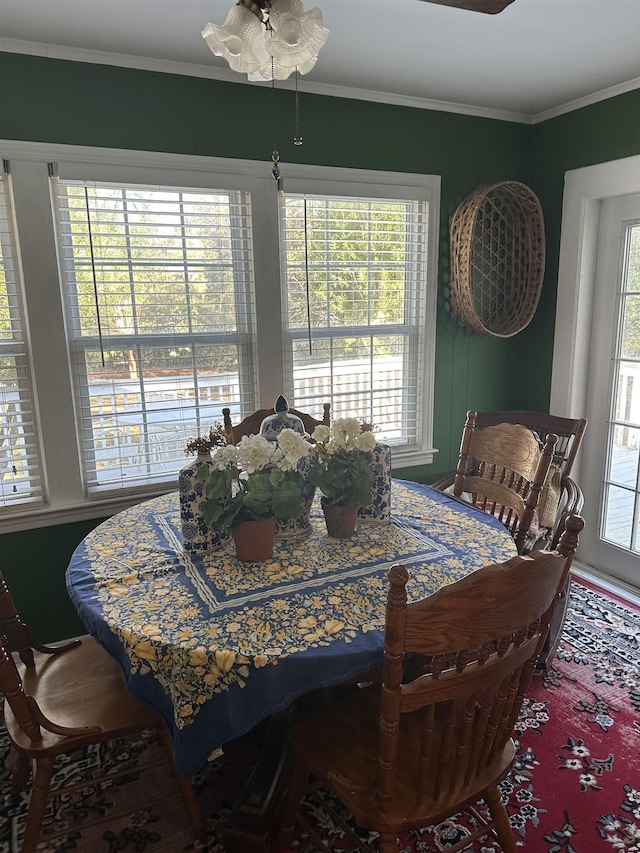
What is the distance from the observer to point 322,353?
9.98ft

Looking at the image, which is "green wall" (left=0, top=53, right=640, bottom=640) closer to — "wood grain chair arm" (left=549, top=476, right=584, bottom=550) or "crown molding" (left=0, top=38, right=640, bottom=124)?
"crown molding" (left=0, top=38, right=640, bottom=124)

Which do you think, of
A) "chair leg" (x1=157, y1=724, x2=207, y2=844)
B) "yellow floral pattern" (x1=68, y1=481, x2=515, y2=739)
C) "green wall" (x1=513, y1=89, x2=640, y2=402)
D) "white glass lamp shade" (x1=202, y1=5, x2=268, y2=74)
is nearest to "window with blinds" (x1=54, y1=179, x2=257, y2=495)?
"yellow floral pattern" (x1=68, y1=481, x2=515, y2=739)

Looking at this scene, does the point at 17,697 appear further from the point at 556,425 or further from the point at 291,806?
the point at 556,425

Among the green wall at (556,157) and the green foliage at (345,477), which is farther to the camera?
the green wall at (556,157)

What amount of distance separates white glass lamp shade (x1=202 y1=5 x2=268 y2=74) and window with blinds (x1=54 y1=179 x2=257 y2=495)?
1.17 meters

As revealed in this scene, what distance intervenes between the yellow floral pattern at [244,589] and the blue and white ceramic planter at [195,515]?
0.12 feet

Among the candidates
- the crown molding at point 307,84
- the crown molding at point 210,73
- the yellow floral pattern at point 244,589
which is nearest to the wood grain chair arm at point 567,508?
the yellow floral pattern at point 244,589

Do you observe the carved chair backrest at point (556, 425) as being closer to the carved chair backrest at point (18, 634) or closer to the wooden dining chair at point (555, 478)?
the wooden dining chair at point (555, 478)

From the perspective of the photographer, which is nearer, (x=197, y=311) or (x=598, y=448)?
(x=197, y=311)

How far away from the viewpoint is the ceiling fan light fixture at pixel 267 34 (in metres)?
1.39

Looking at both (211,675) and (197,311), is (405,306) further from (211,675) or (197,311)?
(211,675)

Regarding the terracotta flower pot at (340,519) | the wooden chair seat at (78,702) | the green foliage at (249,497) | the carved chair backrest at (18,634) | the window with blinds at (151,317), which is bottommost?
the wooden chair seat at (78,702)

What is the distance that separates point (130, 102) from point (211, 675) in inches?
89.9

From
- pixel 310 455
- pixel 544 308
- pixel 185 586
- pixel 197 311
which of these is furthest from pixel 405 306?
pixel 185 586
